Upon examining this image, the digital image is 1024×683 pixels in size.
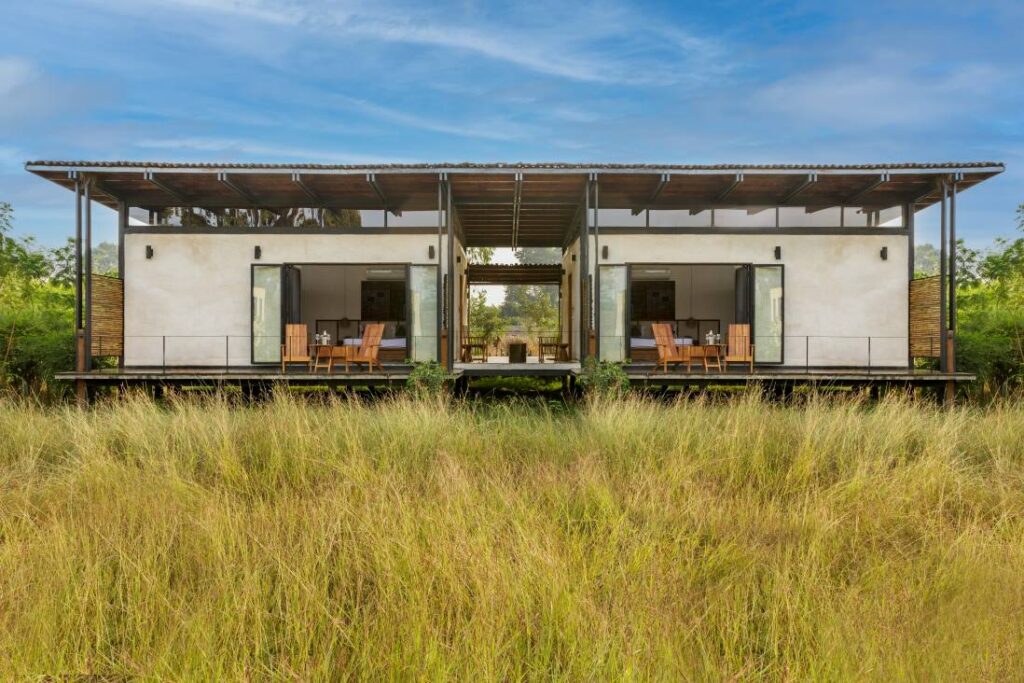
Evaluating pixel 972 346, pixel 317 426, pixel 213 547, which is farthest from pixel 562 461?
pixel 972 346

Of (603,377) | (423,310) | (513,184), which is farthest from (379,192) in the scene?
(603,377)

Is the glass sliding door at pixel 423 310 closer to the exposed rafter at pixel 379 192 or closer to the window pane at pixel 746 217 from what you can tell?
the exposed rafter at pixel 379 192

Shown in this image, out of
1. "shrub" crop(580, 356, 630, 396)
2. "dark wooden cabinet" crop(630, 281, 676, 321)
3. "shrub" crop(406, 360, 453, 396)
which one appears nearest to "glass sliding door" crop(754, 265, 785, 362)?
"shrub" crop(580, 356, 630, 396)

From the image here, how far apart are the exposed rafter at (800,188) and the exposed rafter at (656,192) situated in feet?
7.26

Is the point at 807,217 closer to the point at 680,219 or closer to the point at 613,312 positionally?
the point at 680,219

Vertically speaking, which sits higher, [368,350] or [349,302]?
[349,302]

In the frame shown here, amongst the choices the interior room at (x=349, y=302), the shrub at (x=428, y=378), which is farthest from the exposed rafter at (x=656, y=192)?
the interior room at (x=349, y=302)

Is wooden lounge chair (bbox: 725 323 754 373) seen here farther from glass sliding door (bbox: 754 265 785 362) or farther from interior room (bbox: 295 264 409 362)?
interior room (bbox: 295 264 409 362)

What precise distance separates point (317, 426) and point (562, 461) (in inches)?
94.7

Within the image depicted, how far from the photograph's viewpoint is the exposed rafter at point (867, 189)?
10765 mm

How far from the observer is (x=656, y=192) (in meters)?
11.7

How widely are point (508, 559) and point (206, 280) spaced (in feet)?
34.9

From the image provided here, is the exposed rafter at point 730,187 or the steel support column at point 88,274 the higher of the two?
the exposed rafter at point 730,187

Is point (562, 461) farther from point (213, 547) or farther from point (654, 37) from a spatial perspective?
point (654, 37)
